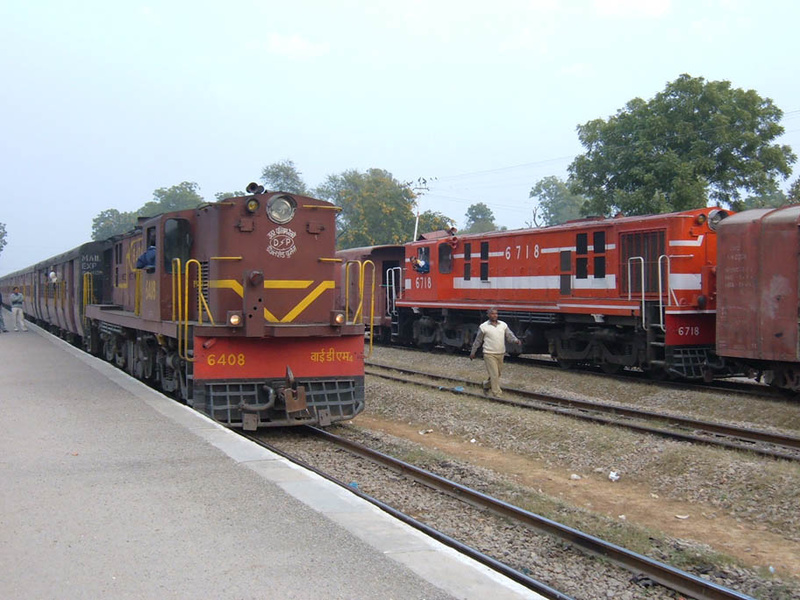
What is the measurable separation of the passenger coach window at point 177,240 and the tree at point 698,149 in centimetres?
1953

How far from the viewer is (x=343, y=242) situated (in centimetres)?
5828

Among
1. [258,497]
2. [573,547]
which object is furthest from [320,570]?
[573,547]

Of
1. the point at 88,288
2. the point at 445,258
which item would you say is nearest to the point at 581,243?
the point at 445,258

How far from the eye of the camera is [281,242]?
9.73 m

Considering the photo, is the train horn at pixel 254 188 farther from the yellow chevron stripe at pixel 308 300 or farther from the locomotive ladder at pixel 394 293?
the locomotive ladder at pixel 394 293

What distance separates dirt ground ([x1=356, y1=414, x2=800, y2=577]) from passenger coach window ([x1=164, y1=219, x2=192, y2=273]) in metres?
4.39

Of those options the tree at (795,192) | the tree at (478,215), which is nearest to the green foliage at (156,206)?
the tree at (478,215)

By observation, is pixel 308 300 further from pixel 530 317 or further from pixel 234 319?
pixel 530 317

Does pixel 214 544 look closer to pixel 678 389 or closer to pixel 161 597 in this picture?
pixel 161 597

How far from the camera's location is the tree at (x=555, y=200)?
10400 centimetres

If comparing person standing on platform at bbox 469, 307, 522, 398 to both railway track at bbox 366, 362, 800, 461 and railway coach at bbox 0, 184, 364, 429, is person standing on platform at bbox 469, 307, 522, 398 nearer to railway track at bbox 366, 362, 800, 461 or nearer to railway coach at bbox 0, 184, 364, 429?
railway track at bbox 366, 362, 800, 461

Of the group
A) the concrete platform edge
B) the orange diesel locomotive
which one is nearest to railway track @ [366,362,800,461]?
the orange diesel locomotive

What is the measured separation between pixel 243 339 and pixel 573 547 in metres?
4.98

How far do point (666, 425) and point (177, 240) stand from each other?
753 cm
